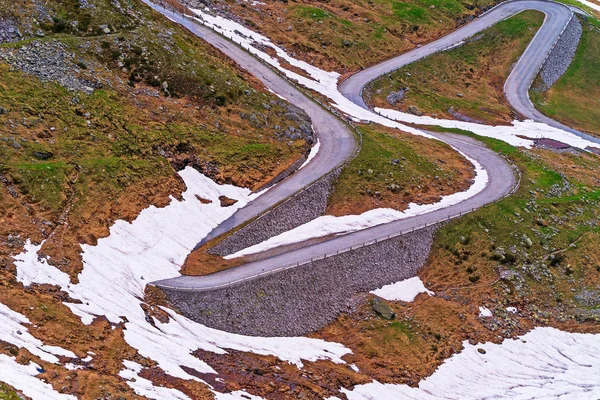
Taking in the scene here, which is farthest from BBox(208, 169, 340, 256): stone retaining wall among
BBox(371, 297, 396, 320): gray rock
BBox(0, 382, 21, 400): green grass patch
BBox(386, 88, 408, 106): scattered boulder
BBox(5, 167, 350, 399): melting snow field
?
BBox(386, 88, 408, 106): scattered boulder

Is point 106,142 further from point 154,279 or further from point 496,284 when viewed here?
point 496,284

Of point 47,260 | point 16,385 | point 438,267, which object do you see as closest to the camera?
point 16,385

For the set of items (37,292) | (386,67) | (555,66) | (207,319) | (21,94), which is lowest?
(207,319)

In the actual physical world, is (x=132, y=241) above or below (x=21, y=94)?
below

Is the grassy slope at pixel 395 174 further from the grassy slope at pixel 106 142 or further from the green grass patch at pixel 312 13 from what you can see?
the green grass patch at pixel 312 13

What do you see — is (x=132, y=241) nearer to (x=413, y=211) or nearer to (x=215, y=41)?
(x=413, y=211)

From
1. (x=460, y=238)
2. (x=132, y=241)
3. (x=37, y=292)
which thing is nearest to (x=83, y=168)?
(x=132, y=241)

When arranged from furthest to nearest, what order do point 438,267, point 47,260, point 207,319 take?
point 438,267 < point 207,319 < point 47,260
